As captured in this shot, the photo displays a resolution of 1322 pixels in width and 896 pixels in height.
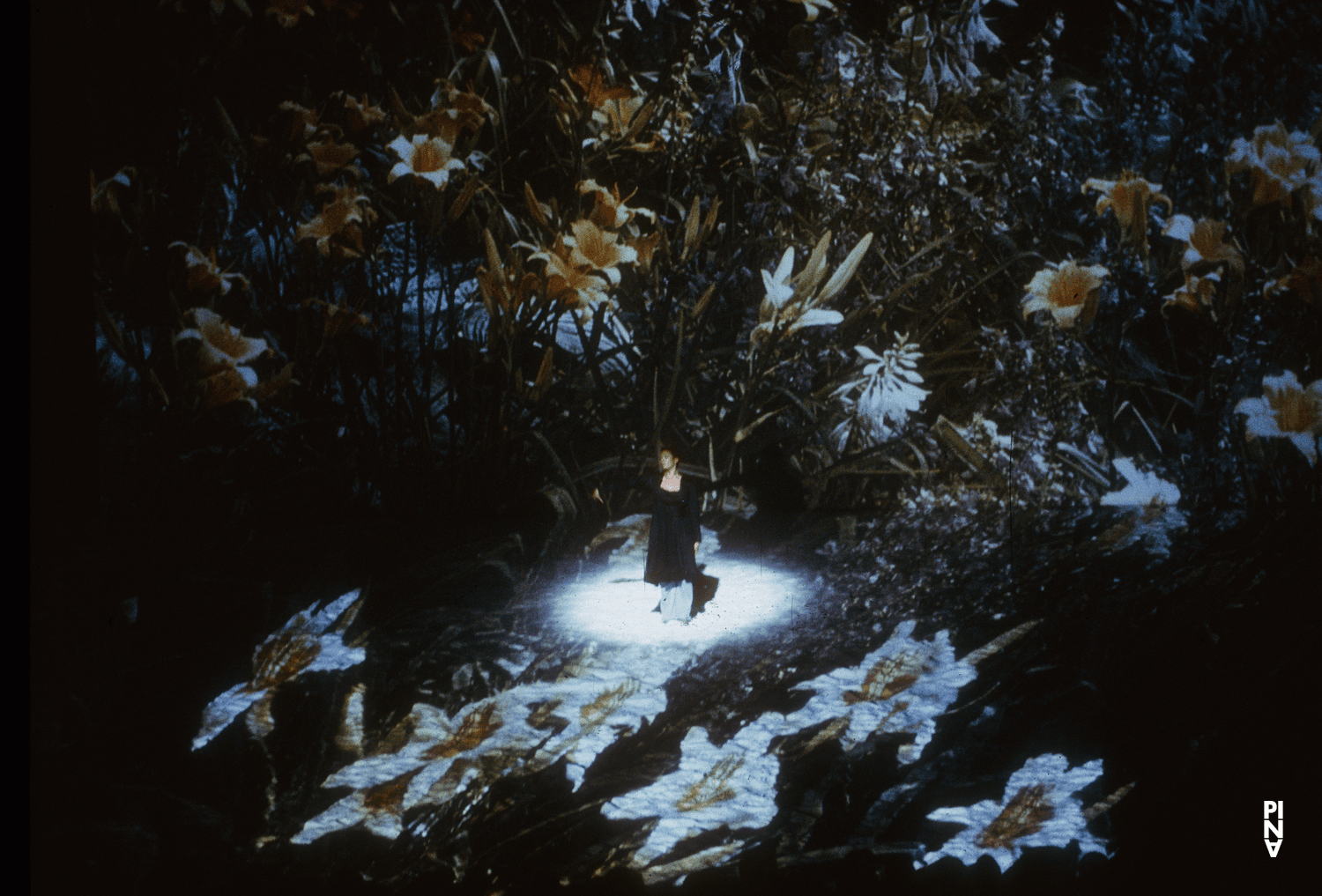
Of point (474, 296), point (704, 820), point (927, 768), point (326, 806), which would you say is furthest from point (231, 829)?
point (474, 296)

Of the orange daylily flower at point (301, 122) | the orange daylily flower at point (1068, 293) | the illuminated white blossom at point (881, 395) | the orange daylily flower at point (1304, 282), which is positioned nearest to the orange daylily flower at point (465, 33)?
the orange daylily flower at point (301, 122)

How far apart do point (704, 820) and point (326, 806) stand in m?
0.24

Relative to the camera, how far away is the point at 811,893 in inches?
18.9

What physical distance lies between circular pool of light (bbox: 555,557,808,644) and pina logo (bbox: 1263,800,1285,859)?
1.14 ft

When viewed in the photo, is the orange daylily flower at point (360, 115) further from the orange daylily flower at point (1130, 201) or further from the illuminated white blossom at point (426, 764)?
the orange daylily flower at point (1130, 201)

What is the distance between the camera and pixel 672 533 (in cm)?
67

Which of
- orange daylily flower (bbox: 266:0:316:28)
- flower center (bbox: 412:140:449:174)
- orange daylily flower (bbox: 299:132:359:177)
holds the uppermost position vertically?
orange daylily flower (bbox: 266:0:316:28)

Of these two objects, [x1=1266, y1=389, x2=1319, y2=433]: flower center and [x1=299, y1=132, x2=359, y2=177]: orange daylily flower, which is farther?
[x1=1266, y1=389, x2=1319, y2=433]: flower center

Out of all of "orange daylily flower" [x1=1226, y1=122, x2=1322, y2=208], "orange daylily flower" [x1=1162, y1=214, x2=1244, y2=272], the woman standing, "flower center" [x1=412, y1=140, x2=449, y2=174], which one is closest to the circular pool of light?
the woman standing

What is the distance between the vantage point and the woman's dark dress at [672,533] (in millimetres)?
666

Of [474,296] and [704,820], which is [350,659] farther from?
[474,296]

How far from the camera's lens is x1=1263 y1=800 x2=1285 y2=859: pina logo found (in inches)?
21.1

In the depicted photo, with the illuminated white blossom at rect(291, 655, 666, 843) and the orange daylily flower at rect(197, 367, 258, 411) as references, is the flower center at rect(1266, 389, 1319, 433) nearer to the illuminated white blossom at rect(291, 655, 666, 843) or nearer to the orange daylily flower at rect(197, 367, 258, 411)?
the illuminated white blossom at rect(291, 655, 666, 843)

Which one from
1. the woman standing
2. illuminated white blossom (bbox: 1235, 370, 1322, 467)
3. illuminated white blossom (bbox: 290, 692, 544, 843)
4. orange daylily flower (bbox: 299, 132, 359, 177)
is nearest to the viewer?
illuminated white blossom (bbox: 290, 692, 544, 843)
